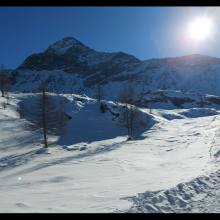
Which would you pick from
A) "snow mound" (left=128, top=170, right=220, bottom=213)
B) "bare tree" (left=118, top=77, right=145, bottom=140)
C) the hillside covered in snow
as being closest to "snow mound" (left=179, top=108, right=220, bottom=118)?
the hillside covered in snow

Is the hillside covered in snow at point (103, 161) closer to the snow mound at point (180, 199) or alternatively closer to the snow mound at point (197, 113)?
the snow mound at point (180, 199)

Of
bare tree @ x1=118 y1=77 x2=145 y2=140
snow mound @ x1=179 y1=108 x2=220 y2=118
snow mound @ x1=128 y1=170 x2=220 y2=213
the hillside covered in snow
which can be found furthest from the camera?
snow mound @ x1=179 y1=108 x2=220 y2=118

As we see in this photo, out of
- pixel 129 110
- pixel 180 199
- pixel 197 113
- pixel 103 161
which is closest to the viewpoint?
pixel 180 199

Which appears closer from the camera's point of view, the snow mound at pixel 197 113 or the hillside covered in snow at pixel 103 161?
the hillside covered in snow at pixel 103 161

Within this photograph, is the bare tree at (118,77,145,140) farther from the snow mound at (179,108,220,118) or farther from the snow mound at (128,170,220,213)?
the snow mound at (128,170,220,213)

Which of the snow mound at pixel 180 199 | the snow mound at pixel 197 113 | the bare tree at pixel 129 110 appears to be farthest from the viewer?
the snow mound at pixel 197 113

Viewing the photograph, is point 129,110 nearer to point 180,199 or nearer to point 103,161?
point 103,161

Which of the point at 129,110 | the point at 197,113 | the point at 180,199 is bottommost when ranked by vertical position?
the point at 197,113

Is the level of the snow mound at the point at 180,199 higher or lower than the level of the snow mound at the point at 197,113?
higher

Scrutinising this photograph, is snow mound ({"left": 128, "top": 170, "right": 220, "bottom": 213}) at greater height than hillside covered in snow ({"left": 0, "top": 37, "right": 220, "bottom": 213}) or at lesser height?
greater

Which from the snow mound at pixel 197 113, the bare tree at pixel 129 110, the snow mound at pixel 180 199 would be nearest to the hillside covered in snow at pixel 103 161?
the snow mound at pixel 180 199

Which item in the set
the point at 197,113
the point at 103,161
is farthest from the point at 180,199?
the point at 197,113

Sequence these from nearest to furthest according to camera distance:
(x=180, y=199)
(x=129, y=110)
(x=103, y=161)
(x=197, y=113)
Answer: (x=180, y=199) < (x=103, y=161) < (x=129, y=110) < (x=197, y=113)

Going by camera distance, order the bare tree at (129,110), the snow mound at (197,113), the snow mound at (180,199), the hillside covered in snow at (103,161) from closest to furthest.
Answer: the snow mound at (180,199) → the hillside covered in snow at (103,161) → the bare tree at (129,110) → the snow mound at (197,113)
